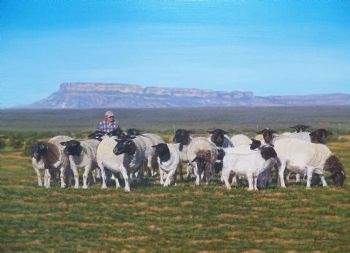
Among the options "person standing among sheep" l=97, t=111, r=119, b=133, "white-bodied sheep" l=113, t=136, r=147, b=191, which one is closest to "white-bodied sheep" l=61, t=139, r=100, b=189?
"white-bodied sheep" l=113, t=136, r=147, b=191

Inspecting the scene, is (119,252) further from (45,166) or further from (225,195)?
(45,166)

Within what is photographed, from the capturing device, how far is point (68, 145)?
1811 cm

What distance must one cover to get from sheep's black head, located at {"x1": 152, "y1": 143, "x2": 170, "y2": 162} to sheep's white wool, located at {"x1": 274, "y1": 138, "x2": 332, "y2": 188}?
3.14m

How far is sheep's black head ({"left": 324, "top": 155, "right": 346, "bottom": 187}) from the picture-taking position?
17828 mm

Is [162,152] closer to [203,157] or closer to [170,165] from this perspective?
[170,165]

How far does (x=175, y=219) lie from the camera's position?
43.3 feet

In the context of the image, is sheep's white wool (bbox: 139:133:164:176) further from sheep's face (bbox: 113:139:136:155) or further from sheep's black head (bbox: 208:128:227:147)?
sheep's face (bbox: 113:139:136:155)

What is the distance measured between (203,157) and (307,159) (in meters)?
3.13

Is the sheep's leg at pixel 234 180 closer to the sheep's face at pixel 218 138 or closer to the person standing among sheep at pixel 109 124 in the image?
the sheep's face at pixel 218 138

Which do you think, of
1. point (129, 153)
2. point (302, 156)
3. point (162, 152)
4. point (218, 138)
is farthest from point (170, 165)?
point (302, 156)

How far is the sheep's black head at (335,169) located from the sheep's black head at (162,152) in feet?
14.8

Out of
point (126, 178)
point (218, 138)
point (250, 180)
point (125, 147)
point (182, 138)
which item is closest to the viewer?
point (250, 180)

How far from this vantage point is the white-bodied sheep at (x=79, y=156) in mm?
Answer: 18109

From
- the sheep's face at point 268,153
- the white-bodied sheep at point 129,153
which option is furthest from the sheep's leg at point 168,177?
the sheep's face at point 268,153
